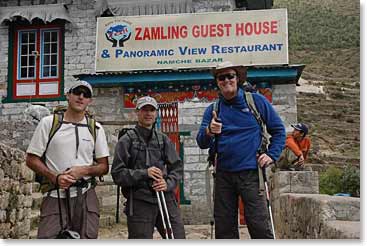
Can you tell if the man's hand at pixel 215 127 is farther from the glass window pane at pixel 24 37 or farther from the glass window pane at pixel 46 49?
the glass window pane at pixel 24 37

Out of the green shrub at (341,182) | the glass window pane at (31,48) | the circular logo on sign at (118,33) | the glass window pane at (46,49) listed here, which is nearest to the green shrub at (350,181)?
the green shrub at (341,182)

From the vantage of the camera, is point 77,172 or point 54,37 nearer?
point 77,172

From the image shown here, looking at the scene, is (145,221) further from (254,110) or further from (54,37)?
(54,37)

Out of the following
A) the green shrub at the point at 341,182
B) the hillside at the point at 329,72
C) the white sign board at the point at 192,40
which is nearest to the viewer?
the white sign board at the point at 192,40

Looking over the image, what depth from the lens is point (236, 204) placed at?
12.7 ft

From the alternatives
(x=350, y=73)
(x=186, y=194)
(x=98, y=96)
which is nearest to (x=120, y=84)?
(x=98, y=96)

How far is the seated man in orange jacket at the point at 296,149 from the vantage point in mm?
6934

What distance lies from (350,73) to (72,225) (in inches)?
1065

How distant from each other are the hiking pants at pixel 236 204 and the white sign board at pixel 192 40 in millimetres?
5845

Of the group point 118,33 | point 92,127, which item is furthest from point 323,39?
point 92,127

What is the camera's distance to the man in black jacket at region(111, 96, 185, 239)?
152 inches

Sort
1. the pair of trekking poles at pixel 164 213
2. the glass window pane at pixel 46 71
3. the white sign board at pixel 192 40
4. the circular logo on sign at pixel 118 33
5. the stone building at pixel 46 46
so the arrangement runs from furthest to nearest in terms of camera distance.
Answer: the glass window pane at pixel 46 71 → the stone building at pixel 46 46 → the circular logo on sign at pixel 118 33 → the white sign board at pixel 192 40 → the pair of trekking poles at pixel 164 213

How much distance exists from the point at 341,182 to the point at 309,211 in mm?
7929

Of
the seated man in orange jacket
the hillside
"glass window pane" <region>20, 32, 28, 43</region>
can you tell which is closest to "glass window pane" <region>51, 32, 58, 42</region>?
"glass window pane" <region>20, 32, 28, 43</region>
